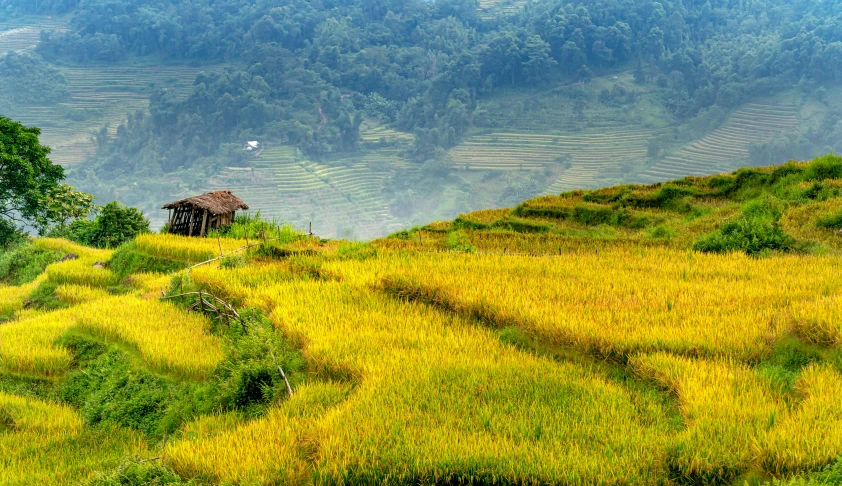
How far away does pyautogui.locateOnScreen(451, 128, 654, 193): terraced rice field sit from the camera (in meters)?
110

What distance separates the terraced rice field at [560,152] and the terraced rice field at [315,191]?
16.9 metres

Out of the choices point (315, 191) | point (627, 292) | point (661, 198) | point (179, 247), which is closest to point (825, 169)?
point (661, 198)

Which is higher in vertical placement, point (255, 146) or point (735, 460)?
point (735, 460)

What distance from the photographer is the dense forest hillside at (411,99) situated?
362 feet

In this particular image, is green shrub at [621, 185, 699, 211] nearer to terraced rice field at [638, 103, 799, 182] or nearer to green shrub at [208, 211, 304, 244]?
green shrub at [208, 211, 304, 244]

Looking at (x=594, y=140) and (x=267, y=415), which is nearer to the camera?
(x=267, y=415)

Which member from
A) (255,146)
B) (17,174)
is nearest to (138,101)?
(255,146)

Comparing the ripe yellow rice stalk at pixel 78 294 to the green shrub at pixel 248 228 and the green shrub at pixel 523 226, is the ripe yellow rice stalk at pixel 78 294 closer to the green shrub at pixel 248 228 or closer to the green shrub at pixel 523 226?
the green shrub at pixel 248 228

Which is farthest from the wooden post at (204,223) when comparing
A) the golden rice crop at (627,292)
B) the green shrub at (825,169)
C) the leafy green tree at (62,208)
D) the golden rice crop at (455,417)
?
the green shrub at (825,169)

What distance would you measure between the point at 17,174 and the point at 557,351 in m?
19.6

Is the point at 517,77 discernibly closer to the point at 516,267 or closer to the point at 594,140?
the point at 594,140

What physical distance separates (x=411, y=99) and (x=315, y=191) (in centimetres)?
3645

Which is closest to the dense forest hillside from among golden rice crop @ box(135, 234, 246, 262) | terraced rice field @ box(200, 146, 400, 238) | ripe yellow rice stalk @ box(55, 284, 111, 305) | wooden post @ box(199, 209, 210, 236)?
terraced rice field @ box(200, 146, 400, 238)

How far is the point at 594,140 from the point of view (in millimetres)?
118375
